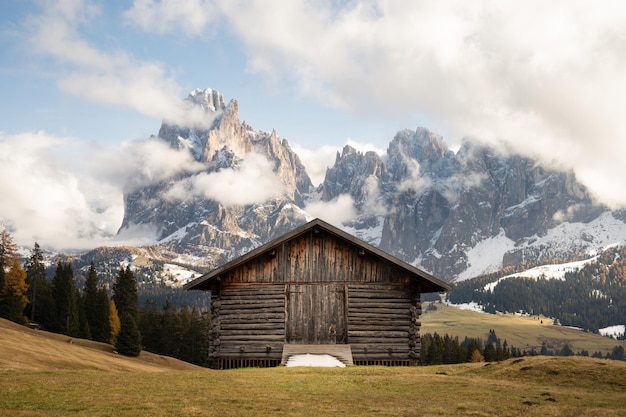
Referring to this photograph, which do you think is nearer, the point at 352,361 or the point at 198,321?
the point at 352,361

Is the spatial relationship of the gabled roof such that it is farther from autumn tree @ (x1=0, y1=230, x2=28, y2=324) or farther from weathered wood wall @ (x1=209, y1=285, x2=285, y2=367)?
autumn tree @ (x1=0, y1=230, x2=28, y2=324)

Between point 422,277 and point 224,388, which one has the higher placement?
point 422,277

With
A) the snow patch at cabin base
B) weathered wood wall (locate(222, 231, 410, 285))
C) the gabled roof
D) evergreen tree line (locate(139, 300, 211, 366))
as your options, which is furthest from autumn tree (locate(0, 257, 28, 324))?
the snow patch at cabin base

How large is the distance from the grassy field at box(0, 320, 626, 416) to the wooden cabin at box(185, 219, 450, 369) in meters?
5.35

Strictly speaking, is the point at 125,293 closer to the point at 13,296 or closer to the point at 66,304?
the point at 66,304

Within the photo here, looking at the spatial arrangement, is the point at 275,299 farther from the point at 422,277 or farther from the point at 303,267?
the point at 422,277

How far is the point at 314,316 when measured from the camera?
108 feet

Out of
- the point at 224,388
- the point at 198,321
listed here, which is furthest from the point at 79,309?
the point at 224,388

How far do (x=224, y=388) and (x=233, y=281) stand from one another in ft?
44.3

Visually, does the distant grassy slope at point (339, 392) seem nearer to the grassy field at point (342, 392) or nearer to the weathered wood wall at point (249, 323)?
the grassy field at point (342, 392)

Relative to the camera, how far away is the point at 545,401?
60.0 feet

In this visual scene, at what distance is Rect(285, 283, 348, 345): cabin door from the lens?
32.9 m

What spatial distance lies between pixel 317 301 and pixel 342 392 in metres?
13.4

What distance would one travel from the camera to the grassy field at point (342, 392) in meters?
16.1
